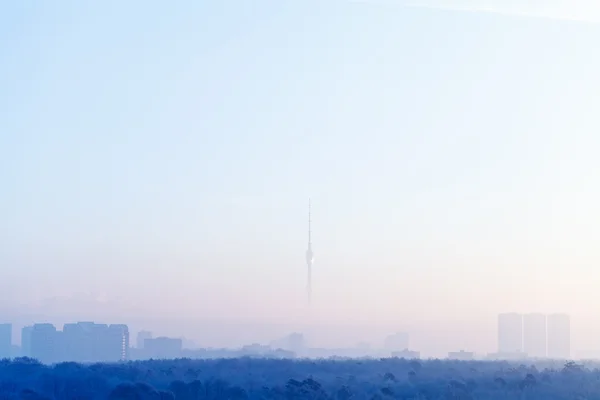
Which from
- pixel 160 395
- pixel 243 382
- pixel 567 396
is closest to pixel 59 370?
pixel 243 382

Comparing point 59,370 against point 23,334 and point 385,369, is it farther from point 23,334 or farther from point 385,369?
point 23,334

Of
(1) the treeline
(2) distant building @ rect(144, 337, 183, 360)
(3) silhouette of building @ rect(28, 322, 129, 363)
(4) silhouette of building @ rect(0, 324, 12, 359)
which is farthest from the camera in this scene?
(2) distant building @ rect(144, 337, 183, 360)

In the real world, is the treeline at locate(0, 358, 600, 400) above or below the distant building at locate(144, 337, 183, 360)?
above

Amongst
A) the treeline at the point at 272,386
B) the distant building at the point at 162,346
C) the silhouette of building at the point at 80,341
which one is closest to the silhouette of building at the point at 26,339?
the silhouette of building at the point at 80,341

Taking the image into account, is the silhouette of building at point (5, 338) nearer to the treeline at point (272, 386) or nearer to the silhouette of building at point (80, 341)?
the silhouette of building at point (80, 341)

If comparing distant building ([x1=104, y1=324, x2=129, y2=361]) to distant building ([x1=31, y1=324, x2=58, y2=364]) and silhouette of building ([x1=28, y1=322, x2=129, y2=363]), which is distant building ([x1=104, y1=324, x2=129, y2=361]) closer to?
silhouette of building ([x1=28, y1=322, x2=129, y2=363])

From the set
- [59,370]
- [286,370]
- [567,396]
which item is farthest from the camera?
[286,370]

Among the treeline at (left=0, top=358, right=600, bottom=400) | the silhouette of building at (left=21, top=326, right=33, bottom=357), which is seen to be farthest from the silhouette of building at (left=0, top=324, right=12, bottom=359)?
the treeline at (left=0, top=358, right=600, bottom=400)

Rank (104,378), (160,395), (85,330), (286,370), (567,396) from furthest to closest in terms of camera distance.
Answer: (85,330) → (286,370) → (104,378) → (567,396) → (160,395)
